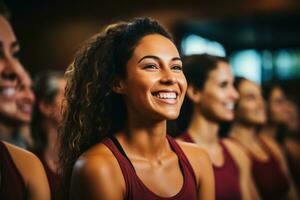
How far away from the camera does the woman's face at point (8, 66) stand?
2135 millimetres

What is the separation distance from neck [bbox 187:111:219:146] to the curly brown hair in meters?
0.97

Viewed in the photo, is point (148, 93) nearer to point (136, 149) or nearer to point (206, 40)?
point (136, 149)

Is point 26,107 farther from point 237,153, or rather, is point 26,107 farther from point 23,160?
point 237,153

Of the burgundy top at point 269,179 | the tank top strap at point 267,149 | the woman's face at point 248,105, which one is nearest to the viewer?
the burgundy top at point 269,179

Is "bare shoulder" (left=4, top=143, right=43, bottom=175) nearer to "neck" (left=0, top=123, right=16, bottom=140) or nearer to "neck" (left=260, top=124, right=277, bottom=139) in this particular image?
"neck" (left=0, top=123, right=16, bottom=140)


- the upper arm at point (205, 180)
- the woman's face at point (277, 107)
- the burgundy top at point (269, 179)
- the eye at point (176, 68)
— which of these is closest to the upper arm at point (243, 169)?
the burgundy top at point (269, 179)

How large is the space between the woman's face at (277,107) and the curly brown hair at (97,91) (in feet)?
9.23

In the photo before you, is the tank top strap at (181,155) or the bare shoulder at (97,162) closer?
the bare shoulder at (97,162)

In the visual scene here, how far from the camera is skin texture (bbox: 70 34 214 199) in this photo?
67.5 inches

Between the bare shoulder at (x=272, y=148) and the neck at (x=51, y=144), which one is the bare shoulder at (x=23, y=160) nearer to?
the neck at (x=51, y=144)

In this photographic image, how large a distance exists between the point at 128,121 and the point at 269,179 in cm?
205

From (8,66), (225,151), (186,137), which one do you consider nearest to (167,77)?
(8,66)

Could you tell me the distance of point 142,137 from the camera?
1893mm

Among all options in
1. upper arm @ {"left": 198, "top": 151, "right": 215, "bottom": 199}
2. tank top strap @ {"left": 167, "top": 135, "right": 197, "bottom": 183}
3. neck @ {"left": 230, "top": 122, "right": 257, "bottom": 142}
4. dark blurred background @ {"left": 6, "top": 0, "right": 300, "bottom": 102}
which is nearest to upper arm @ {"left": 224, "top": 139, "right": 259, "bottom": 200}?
neck @ {"left": 230, "top": 122, "right": 257, "bottom": 142}
